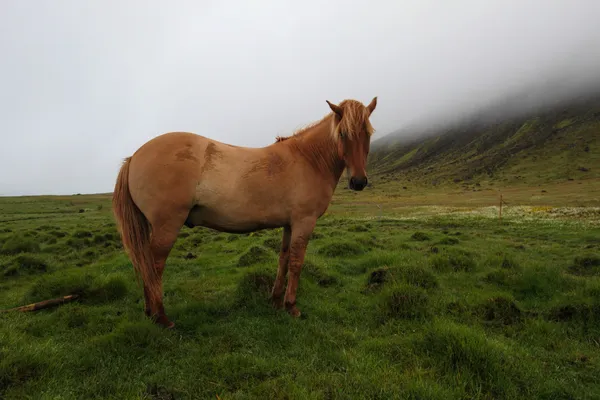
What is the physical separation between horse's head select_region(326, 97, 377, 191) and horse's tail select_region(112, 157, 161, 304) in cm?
398

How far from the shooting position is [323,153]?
6.65 m

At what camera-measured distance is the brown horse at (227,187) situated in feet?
18.0

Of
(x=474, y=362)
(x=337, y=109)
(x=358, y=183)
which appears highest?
(x=337, y=109)

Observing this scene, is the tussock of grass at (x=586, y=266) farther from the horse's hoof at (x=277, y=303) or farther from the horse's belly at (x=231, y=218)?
the horse's belly at (x=231, y=218)

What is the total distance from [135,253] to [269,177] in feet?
9.24

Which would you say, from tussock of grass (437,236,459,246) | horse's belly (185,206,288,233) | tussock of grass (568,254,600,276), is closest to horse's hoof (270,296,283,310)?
horse's belly (185,206,288,233)

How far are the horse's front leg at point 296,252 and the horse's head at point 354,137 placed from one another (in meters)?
1.20

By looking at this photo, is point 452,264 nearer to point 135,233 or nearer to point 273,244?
point 273,244

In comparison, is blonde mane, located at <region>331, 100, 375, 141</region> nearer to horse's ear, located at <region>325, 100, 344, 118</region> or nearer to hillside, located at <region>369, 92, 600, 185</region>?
horse's ear, located at <region>325, 100, 344, 118</region>

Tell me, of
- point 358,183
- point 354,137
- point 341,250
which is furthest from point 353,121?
point 341,250

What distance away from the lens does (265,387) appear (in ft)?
12.1

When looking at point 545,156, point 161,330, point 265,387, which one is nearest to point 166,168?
point 161,330

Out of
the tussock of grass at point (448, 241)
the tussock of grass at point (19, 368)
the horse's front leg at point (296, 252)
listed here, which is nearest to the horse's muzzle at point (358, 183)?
the horse's front leg at point (296, 252)

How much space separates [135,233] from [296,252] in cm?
303
